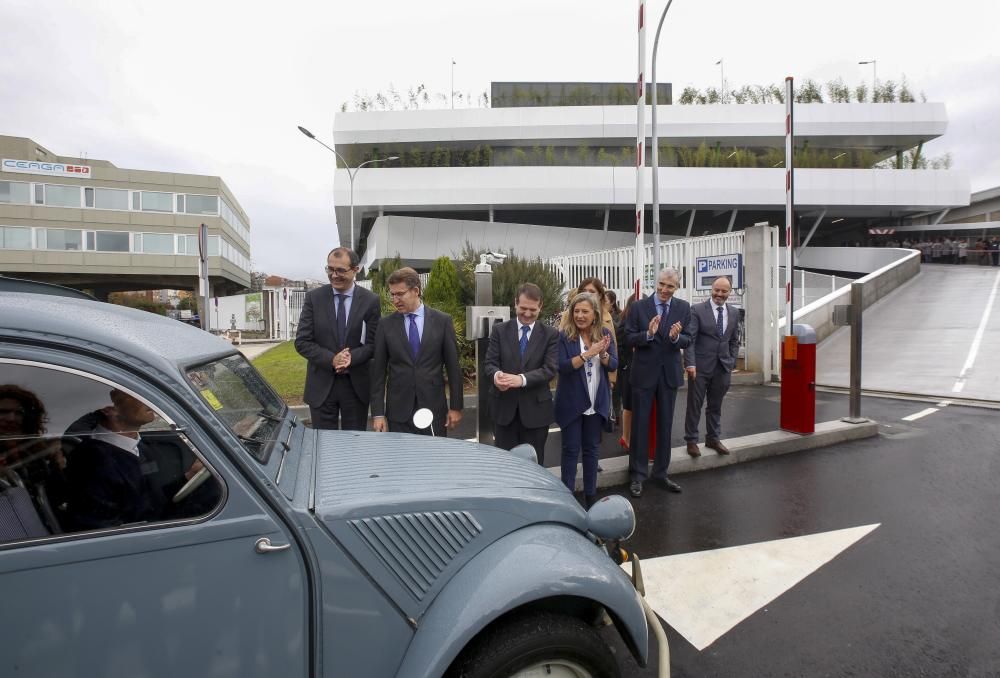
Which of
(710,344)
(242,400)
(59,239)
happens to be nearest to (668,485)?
(710,344)

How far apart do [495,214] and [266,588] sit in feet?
96.5

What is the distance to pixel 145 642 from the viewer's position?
1.44m

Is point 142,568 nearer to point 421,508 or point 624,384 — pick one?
point 421,508

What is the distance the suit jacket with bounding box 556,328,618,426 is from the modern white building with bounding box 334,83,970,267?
23116mm

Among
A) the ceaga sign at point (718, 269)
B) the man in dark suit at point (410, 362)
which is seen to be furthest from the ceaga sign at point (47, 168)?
the man in dark suit at point (410, 362)

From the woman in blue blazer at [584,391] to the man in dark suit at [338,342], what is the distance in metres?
1.57

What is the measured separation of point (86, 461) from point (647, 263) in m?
11.9

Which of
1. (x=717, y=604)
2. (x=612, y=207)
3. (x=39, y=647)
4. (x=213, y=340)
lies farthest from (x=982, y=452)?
(x=612, y=207)

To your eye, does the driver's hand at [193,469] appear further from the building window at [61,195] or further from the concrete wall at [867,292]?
the building window at [61,195]

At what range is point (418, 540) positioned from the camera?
1.80 metres

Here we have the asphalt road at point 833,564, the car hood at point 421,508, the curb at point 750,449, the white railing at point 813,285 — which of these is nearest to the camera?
the car hood at point 421,508

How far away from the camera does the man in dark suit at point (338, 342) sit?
421 cm

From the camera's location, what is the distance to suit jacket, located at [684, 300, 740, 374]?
18.5 feet

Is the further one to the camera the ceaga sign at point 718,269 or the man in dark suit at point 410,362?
the ceaga sign at point 718,269
